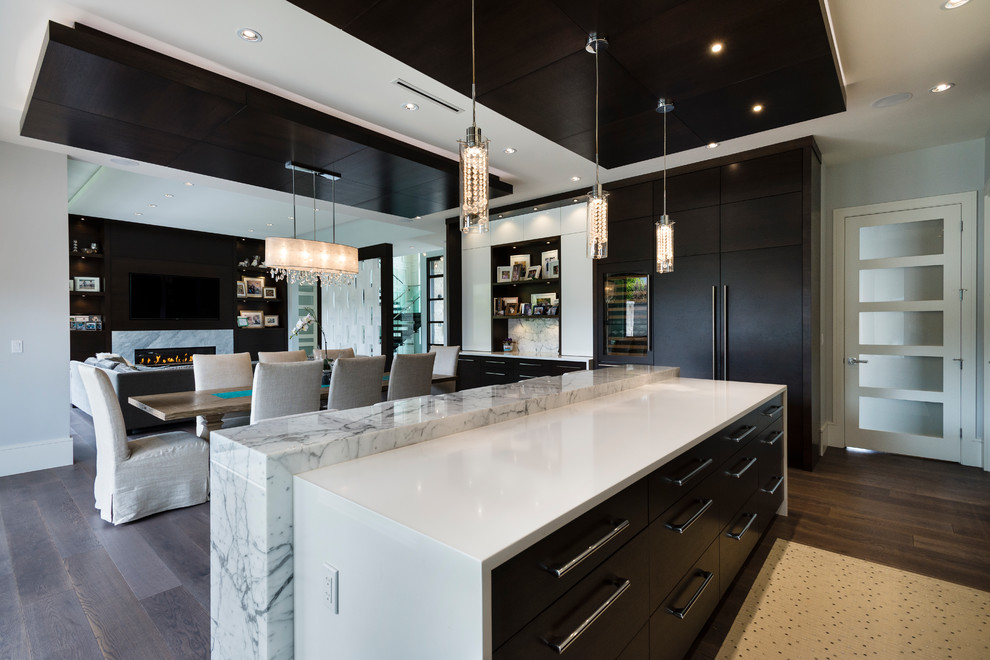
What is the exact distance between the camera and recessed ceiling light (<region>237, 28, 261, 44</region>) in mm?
2465

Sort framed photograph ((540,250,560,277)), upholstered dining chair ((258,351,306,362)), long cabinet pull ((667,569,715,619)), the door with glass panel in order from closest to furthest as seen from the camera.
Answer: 1. long cabinet pull ((667,569,715,619))
2. the door with glass panel
3. upholstered dining chair ((258,351,306,362))
4. framed photograph ((540,250,560,277))

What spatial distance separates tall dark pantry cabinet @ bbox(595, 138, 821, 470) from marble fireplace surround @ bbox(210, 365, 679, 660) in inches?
135

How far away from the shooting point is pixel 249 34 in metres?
2.49

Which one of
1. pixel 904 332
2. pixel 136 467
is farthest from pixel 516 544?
pixel 904 332

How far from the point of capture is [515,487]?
1.18m

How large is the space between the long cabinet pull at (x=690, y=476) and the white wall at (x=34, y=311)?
16.8 feet

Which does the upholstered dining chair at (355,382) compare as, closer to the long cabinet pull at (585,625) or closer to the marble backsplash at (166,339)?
the long cabinet pull at (585,625)

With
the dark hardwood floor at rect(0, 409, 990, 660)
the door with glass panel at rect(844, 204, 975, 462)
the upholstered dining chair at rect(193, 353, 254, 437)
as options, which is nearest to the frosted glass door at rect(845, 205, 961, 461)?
the door with glass panel at rect(844, 204, 975, 462)

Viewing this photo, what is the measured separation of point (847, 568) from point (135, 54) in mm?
4501

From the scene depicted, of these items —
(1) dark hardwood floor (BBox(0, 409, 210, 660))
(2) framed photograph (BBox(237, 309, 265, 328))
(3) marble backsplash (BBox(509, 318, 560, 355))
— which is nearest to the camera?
(1) dark hardwood floor (BBox(0, 409, 210, 660))

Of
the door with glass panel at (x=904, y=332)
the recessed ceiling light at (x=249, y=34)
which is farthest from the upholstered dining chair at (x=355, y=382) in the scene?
the door with glass panel at (x=904, y=332)

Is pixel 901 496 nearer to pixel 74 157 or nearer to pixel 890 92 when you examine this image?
pixel 890 92

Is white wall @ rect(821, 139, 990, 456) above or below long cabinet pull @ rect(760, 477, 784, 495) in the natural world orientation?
above

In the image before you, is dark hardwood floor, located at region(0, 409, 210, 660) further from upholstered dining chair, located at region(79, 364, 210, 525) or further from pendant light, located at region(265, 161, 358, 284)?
pendant light, located at region(265, 161, 358, 284)
